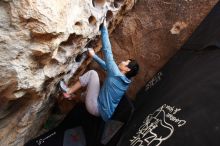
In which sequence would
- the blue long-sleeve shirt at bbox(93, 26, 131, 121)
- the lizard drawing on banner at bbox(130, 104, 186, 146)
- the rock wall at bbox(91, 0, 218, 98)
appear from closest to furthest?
the lizard drawing on banner at bbox(130, 104, 186, 146)
the blue long-sleeve shirt at bbox(93, 26, 131, 121)
the rock wall at bbox(91, 0, 218, 98)

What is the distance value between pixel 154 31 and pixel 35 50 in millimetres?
1537

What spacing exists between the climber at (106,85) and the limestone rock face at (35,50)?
0.10 meters

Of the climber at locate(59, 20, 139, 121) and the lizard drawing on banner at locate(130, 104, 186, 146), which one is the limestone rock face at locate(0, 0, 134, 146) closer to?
the climber at locate(59, 20, 139, 121)

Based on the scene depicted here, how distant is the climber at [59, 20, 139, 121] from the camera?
2.63 metres

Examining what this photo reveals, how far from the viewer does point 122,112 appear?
273cm

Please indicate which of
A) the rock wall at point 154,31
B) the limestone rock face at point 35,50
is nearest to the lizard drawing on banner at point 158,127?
the limestone rock face at point 35,50

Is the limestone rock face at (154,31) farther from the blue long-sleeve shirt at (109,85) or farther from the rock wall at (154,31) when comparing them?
the blue long-sleeve shirt at (109,85)

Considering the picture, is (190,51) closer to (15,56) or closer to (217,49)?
(217,49)

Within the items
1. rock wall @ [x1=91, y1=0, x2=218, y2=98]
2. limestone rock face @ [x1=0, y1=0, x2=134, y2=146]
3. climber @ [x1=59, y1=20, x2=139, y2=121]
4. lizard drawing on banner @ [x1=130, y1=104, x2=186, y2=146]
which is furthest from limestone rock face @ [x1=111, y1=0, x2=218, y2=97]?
lizard drawing on banner @ [x1=130, y1=104, x2=186, y2=146]

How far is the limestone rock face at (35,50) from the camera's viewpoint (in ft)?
6.41

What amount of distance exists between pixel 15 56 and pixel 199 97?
3.57 ft

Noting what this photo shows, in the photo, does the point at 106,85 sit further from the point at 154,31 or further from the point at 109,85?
the point at 154,31

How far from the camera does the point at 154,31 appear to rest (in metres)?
3.36

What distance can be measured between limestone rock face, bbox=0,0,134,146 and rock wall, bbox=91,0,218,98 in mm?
495
